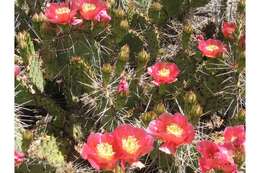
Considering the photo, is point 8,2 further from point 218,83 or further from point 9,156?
point 218,83

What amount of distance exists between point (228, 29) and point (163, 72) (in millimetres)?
251

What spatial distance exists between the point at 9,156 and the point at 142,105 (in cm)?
45

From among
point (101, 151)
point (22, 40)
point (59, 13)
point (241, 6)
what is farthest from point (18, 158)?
point (241, 6)

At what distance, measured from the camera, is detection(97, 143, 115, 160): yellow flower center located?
2008 mm

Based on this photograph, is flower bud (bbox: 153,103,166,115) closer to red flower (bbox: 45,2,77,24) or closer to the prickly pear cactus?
the prickly pear cactus

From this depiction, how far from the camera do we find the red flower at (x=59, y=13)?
2279 millimetres

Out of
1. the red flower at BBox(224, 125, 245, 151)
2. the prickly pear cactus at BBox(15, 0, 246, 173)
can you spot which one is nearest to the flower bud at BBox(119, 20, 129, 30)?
the prickly pear cactus at BBox(15, 0, 246, 173)

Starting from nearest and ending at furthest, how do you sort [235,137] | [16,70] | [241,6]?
1. [235,137]
2. [16,70]
3. [241,6]

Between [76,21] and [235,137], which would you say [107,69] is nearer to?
[76,21]

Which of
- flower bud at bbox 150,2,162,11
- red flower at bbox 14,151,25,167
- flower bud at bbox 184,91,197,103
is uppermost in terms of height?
flower bud at bbox 150,2,162,11

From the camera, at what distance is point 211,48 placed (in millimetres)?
2387

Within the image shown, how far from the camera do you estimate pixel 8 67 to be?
7.06ft

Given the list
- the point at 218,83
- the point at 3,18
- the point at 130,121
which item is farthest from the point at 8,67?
the point at 218,83

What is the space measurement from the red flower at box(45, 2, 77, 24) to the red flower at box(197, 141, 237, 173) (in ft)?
1.76
